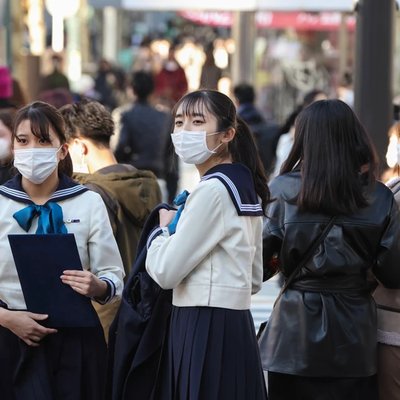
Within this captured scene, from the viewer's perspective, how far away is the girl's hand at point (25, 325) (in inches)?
198

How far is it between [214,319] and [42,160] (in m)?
0.97

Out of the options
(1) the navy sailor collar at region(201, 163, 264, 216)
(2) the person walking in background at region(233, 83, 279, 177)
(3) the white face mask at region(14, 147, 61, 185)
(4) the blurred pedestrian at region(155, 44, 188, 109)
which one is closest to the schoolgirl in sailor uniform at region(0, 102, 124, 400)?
(3) the white face mask at region(14, 147, 61, 185)

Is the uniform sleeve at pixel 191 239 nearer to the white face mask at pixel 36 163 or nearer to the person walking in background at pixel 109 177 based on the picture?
the white face mask at pixel 36 163

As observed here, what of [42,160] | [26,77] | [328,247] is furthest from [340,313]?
[26,77]

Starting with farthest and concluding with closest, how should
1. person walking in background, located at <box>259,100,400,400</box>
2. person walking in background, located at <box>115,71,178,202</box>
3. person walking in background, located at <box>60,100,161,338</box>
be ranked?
person walking in background, located at <box>115,71,178,202</box>, person walking in background, located at <box>60,100,161,338</box>, person walking in background, located at <box>259,100,400,400</box>

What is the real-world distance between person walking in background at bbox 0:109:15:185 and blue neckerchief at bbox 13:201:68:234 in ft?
3.47

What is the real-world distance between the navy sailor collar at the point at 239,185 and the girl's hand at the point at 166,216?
20cm

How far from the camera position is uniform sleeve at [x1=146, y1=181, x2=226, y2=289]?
15.7 ft

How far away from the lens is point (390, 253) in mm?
5320

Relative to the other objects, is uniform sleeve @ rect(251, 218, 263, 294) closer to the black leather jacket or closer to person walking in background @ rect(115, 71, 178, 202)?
the black leather jacket

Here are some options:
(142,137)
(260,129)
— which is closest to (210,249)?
(260,129)

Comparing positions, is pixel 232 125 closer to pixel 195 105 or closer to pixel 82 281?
pixel 195 105

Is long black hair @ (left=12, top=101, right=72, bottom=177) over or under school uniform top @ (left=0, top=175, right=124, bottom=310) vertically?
over

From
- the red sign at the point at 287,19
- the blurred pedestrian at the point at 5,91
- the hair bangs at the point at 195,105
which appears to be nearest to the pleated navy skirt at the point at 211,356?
the hair bangs at the point at 195,105
